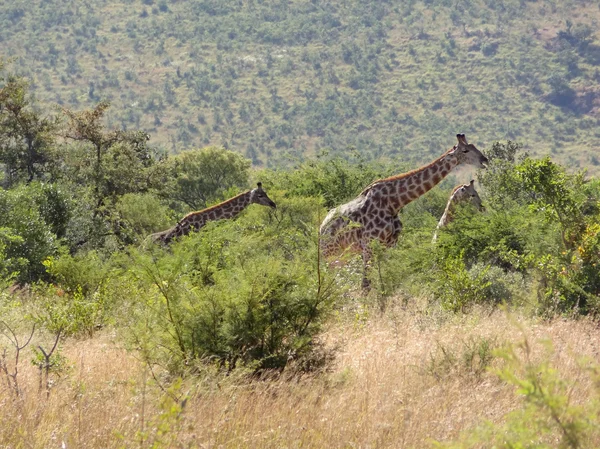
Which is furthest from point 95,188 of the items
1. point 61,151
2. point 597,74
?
point 597,74

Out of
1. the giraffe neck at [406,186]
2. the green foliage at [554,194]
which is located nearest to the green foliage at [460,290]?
the green foliage at [554,194]

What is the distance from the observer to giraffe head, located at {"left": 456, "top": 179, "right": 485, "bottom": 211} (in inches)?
665

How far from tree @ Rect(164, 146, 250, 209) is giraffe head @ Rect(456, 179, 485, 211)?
805 inches

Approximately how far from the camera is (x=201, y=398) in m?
6.10

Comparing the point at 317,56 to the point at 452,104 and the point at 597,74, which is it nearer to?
the point at 452,104

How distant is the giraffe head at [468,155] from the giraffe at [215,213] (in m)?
4.72

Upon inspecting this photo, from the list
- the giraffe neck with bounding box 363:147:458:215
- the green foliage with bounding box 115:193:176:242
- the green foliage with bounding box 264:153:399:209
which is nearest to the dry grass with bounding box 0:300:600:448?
the giraffe neck with bounding box 363:147:458:215

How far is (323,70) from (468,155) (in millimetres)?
94639

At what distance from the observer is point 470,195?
17.2 m

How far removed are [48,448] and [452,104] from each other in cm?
9157

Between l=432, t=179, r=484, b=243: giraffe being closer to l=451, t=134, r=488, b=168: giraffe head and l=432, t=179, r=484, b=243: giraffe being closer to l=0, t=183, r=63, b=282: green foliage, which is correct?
l=451, t=134, r=488, b=168: giraffe head

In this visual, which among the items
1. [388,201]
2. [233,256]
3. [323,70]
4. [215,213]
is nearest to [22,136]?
[215,213]

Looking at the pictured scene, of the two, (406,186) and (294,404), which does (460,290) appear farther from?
(294,404)

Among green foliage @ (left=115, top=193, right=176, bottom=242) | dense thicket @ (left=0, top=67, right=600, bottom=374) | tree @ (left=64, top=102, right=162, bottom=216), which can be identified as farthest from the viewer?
tree @ (left=64, top=102, right=162, bottom=216)
